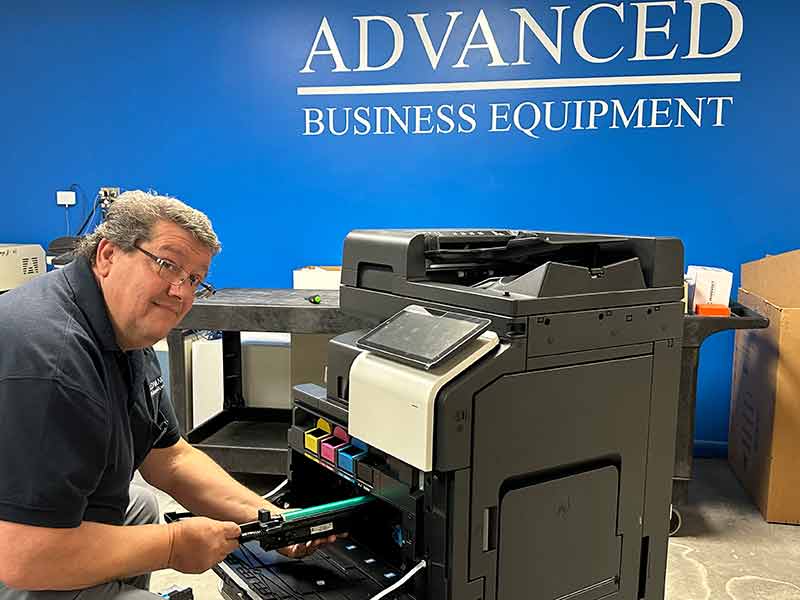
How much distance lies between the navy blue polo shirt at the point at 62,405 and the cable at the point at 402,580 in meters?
0.50

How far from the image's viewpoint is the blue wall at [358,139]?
292 cm

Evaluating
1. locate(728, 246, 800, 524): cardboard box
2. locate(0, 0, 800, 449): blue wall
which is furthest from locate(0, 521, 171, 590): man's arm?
locate(0, 0, 800, 449): blue wall

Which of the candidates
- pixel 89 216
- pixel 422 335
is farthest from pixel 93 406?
pixel 89 216

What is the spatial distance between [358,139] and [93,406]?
239 cm

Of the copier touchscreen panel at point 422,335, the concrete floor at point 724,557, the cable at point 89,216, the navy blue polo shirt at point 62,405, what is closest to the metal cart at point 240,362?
the concrete floor at point 724,557

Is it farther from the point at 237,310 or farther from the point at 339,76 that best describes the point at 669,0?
the point at 237,310

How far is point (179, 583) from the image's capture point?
2041mm

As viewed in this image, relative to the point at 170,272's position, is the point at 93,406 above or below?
below

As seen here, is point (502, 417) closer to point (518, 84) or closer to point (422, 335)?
point (422, 335)

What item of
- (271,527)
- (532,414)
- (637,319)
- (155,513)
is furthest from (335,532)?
(637,319)

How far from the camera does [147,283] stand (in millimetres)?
1184

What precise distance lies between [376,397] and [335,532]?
0.31 meters

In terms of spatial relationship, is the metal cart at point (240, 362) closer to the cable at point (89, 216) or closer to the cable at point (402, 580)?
the cable at point (402, 580)

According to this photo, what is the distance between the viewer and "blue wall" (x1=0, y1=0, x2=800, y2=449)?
2924 millimetres
